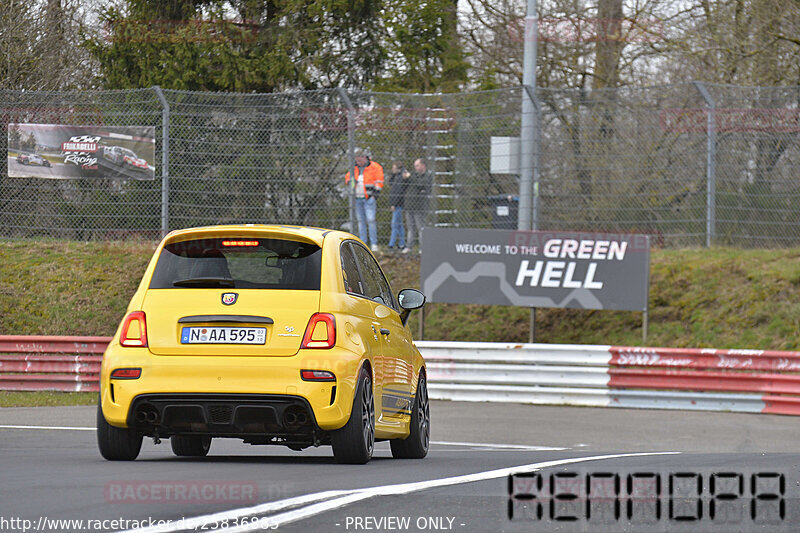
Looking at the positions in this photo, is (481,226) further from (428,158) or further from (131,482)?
(131,482)

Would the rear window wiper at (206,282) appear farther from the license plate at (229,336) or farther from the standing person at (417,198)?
the standing person at (417,198)

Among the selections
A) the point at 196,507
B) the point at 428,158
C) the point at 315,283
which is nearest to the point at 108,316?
the point at 428,158

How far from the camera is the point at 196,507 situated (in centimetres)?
599

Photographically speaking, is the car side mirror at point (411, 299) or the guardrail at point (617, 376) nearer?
the car side mirror at point (411, 299)

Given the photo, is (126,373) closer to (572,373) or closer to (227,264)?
(227,264)

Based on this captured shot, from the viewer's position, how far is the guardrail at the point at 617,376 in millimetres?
17422

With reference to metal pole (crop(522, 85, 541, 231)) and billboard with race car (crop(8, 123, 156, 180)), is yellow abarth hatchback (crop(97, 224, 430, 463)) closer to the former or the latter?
metal pole (crop(522, 85, 541, 231))

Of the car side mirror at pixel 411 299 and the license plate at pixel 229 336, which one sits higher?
the car side mirror at pixel 411 299

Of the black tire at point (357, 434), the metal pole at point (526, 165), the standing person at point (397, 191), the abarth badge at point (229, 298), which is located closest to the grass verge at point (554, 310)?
the standing person at point (397, 191)

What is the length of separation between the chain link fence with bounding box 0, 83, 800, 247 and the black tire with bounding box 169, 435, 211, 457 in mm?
11704

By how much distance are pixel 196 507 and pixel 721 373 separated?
41.7 ft

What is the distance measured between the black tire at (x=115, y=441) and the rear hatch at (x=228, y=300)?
657 millimetres

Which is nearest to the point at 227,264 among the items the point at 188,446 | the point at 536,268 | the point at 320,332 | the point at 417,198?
the point at 320,332

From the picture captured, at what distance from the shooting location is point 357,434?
27.3 ft
